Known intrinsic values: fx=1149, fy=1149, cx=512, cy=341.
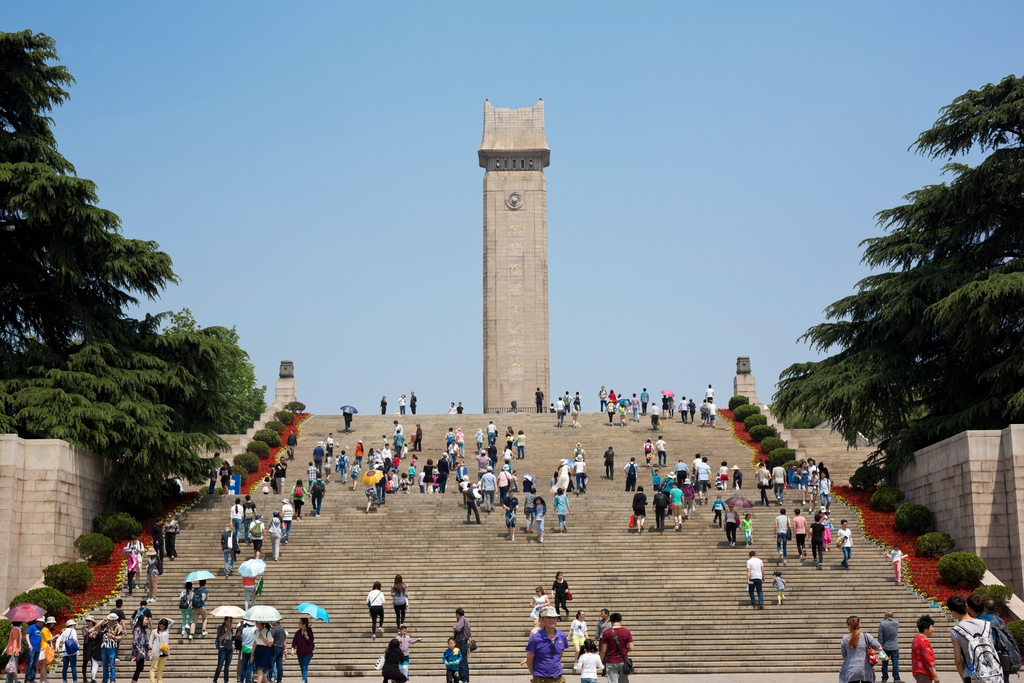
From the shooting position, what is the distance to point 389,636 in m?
24.1

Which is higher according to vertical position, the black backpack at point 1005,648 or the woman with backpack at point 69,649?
the black backpack at point 1005,648

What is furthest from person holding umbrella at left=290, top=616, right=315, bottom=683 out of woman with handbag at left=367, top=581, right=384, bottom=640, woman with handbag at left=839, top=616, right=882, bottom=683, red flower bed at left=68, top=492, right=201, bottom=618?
woman with handbag at left=839, top=616, right=882, bottom=683

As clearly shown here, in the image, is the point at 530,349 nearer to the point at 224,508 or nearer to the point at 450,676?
the point at 224,508

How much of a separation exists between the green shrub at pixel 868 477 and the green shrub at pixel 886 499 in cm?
167

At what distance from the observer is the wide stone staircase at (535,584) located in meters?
23.5

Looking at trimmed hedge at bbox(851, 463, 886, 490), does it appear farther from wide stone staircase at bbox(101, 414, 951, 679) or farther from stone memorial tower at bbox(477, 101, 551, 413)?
stone memorial tower at bbox(477, 101, 551, 413)

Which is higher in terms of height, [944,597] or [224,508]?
[224,508]

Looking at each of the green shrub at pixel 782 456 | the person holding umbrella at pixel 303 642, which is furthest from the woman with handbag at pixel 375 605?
the green shrub at pixel 782 456

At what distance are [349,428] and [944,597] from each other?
26856 mm

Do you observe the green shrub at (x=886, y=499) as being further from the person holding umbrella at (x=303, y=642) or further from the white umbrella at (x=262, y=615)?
the white umbrella at (x=262, y=615)

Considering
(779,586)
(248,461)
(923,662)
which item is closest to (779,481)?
(779,586)

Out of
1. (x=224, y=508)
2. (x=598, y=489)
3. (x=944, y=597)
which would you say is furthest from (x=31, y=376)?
(x=944, y=597)

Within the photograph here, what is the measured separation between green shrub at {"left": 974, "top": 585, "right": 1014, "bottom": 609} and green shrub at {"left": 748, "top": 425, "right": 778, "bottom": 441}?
698 inches

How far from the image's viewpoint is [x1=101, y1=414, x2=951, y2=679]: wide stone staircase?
2353 centimetres
